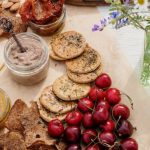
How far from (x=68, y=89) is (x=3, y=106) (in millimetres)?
224

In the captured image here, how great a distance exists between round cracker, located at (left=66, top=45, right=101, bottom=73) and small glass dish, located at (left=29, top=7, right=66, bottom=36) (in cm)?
14

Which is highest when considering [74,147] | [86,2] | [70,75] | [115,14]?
[115,14]

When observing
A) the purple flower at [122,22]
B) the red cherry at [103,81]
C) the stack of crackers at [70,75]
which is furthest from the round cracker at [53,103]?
the purple flower at [122,22]

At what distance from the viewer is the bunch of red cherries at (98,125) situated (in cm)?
156

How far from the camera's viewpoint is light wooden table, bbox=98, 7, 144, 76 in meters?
1.74

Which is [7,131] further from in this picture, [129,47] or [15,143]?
[129,47]

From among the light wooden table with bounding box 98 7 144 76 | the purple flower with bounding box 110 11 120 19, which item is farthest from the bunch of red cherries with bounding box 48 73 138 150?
the purple flower with bounding box 110 11 120 19

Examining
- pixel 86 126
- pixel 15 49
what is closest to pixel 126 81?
pixel 86 126

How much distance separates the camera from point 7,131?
1655 mm

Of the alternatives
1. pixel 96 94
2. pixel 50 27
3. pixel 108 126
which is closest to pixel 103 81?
pixel 96 94

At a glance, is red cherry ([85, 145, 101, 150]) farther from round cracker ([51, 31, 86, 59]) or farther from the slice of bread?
round cracker ([51, 31, 86, 59])

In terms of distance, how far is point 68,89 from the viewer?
5.47ft

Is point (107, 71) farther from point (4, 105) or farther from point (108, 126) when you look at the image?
point (4, 105)

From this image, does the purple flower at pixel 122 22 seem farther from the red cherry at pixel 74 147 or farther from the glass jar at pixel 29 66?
the red cherry at pixel 74 147
